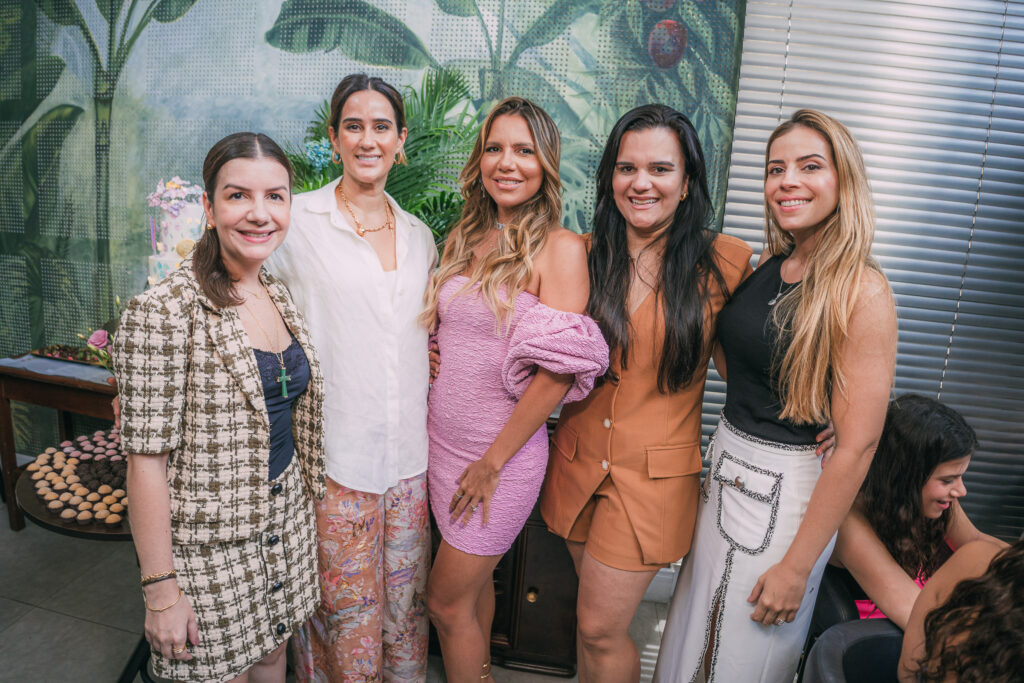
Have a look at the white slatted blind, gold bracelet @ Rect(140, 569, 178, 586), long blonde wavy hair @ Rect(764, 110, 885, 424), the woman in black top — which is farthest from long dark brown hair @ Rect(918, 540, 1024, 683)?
the white slatted blind

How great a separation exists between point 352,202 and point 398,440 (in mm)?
759

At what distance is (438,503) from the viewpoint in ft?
6.28

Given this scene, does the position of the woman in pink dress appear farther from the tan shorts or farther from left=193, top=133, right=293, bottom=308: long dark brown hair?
left=193, top=133, right=293, bottom=308: long dark brown hair

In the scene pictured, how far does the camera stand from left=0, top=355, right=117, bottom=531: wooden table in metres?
2.94

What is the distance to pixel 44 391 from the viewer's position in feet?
10.0

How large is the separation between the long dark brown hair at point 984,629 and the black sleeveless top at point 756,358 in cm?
48

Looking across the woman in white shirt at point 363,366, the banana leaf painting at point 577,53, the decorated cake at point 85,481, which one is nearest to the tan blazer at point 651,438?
the woman in white shirt at point 363,366

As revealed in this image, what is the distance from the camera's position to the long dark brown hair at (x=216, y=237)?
55.0 inches

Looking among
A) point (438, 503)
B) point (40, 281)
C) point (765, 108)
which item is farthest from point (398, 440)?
point (40, 281)

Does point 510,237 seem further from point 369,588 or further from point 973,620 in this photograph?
point 973,620

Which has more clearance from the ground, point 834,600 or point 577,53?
point 577,53

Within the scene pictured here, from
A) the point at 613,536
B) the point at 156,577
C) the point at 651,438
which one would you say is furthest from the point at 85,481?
the point at 651,438

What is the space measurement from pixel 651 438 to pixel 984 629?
0.83 metres

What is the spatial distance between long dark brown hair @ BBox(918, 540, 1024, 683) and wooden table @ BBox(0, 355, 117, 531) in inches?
131
